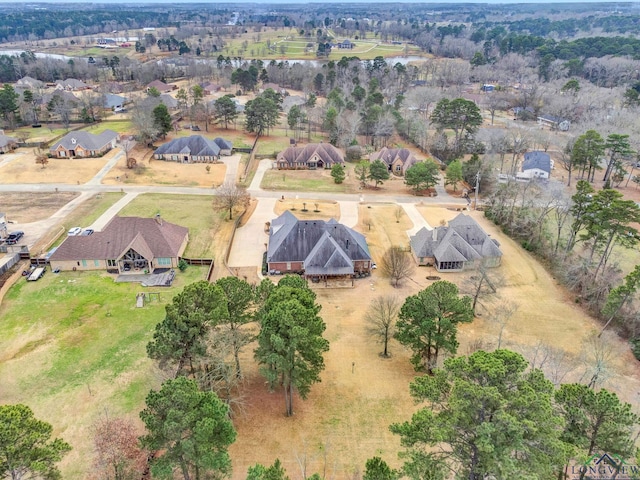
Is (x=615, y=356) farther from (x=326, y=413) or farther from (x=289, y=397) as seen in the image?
(x=289, y=397)

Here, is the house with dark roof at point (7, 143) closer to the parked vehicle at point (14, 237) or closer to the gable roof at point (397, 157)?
the parked vehicle at point (14, 237)

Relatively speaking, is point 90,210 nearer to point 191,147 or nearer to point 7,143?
point 191,147

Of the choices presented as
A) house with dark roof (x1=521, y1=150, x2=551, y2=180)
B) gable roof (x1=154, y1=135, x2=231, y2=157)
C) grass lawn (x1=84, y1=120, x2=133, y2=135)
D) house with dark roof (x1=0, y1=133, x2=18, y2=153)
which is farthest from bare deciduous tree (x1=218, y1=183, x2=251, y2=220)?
house with dark roof (x1=0, y1=133, x2=18, y2=153)

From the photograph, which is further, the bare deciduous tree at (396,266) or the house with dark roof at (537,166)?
the house with dark roof at (537,166)

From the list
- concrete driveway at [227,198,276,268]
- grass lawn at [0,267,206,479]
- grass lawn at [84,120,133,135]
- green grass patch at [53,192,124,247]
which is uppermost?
grass lawn at [84,120,133,135]

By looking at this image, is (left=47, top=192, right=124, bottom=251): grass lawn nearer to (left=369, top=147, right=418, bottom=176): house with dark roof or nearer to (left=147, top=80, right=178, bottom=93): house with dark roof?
(left=369, top=147, right=418, bottom=176): house with dark roof

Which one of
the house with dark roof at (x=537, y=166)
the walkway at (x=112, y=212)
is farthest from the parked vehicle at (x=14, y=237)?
the house with dark roof at (x=537, y=166)

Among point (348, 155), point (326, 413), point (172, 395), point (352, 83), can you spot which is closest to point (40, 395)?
point (172, 395)
